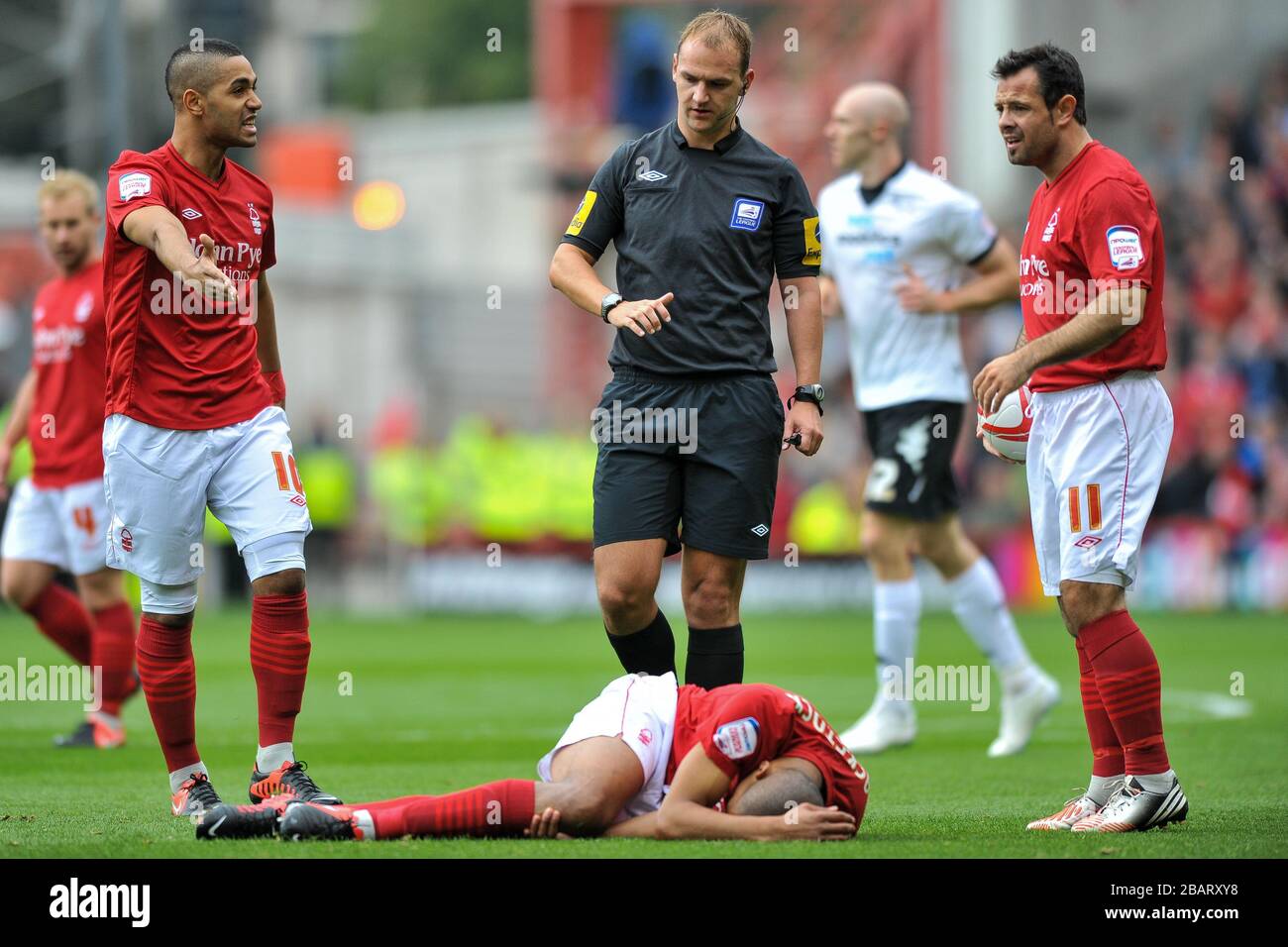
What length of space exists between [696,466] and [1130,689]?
1.60m

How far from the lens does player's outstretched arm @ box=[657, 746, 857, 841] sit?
5.30m

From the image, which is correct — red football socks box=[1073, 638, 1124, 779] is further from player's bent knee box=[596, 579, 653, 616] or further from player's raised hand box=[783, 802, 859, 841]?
player's bent knee box=[596, 579, 653, 616]

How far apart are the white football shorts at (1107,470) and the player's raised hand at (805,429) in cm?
78

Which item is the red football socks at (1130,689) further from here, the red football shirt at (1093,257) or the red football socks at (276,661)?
the red football socks at (276,661)

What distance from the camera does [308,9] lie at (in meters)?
56.8

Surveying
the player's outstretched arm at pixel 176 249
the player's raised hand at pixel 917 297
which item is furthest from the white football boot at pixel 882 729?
the player's outstretched arm at pixel 176 249

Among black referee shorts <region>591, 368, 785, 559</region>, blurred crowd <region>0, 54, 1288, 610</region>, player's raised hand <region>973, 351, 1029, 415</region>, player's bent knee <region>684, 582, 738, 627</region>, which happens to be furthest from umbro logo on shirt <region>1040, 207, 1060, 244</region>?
blurred crowd <region>0, 54, 1288, 610</region>

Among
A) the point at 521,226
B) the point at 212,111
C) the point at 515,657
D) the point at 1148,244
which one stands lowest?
the point at 515,657

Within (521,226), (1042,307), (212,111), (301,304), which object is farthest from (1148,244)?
(521,226)

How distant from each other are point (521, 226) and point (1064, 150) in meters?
39.9

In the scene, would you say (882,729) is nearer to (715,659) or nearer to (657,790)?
(715,659)

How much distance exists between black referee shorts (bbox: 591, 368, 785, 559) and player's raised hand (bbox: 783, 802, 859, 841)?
1174 millimetres

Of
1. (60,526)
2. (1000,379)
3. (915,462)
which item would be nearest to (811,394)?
(1000,379)
